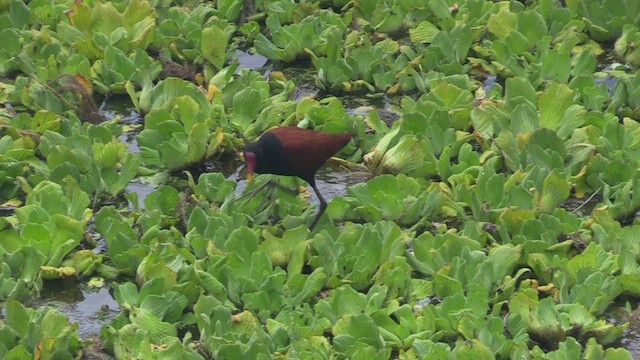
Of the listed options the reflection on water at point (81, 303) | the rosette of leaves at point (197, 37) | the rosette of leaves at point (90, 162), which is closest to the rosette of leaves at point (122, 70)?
the rosette of leaves at point (197, 37)

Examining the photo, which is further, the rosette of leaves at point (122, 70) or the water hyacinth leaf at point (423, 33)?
the water hyacinth leaf at point (423, 33)

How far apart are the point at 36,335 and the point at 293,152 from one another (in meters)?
1.46

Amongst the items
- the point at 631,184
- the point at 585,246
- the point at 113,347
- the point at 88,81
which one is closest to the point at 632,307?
the point at 585,246

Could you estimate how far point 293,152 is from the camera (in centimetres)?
566

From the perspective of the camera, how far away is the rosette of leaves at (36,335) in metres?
4.74

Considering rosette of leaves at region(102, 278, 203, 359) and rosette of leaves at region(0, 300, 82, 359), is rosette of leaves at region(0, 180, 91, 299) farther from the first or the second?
rosette of leaves at region(102, 278, 203, 359)

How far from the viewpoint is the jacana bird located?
18.4 ft

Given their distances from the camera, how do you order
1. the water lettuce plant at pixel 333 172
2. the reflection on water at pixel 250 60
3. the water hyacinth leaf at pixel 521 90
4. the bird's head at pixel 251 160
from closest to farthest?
the water lettuce plant at pixel 333 172
the bird's head at pixel 251 160
the water hyacinth leaf at pixel 521 90
the reflection on water at pixel 250 60

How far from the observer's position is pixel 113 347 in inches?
193

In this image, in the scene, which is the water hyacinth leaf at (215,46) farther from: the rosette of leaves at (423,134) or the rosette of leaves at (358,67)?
the rosette of leaves at (423,134)

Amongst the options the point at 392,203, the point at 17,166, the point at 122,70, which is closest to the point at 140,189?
the point at 17,166

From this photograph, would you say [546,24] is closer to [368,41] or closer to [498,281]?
[368,41]

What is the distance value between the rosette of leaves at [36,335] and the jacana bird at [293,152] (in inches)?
46.3

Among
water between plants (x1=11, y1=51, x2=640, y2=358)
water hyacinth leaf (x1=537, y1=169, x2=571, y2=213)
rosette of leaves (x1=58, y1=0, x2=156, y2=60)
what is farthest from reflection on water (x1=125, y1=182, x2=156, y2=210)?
water hyacinth leaf (x1=537, y1=169, x2=571, y2=213)
